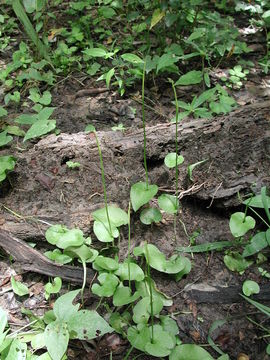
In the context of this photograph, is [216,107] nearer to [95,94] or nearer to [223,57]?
[223,57]

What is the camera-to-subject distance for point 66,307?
1.45m

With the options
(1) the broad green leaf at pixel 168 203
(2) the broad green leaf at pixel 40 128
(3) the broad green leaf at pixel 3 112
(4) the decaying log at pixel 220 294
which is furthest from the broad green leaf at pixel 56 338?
(3) the broad green leaf at pixel 3 112

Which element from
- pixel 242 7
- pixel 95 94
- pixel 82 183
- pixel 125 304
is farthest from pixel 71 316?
pixel 242 7

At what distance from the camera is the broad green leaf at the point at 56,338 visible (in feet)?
4.42

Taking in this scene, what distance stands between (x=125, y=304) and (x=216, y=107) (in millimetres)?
1437

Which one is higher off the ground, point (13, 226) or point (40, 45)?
point (40, 45)

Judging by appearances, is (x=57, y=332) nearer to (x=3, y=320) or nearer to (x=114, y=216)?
(x=3, y=320)

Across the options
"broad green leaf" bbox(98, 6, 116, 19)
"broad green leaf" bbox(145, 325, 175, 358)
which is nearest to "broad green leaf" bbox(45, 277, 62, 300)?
"broad green leaf" bbox(145, 325, 175, 358)

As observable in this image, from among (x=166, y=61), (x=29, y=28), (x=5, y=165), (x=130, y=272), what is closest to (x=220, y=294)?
(x=130, y=272)

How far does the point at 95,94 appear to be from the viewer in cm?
275

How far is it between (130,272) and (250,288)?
0.50 metres

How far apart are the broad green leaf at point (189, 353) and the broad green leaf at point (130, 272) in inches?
12.0

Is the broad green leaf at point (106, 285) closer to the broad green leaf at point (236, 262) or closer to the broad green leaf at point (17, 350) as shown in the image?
the broad green leaf at point (17, 350)

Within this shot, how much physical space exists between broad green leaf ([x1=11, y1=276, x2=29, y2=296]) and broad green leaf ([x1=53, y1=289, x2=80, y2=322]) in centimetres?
23
